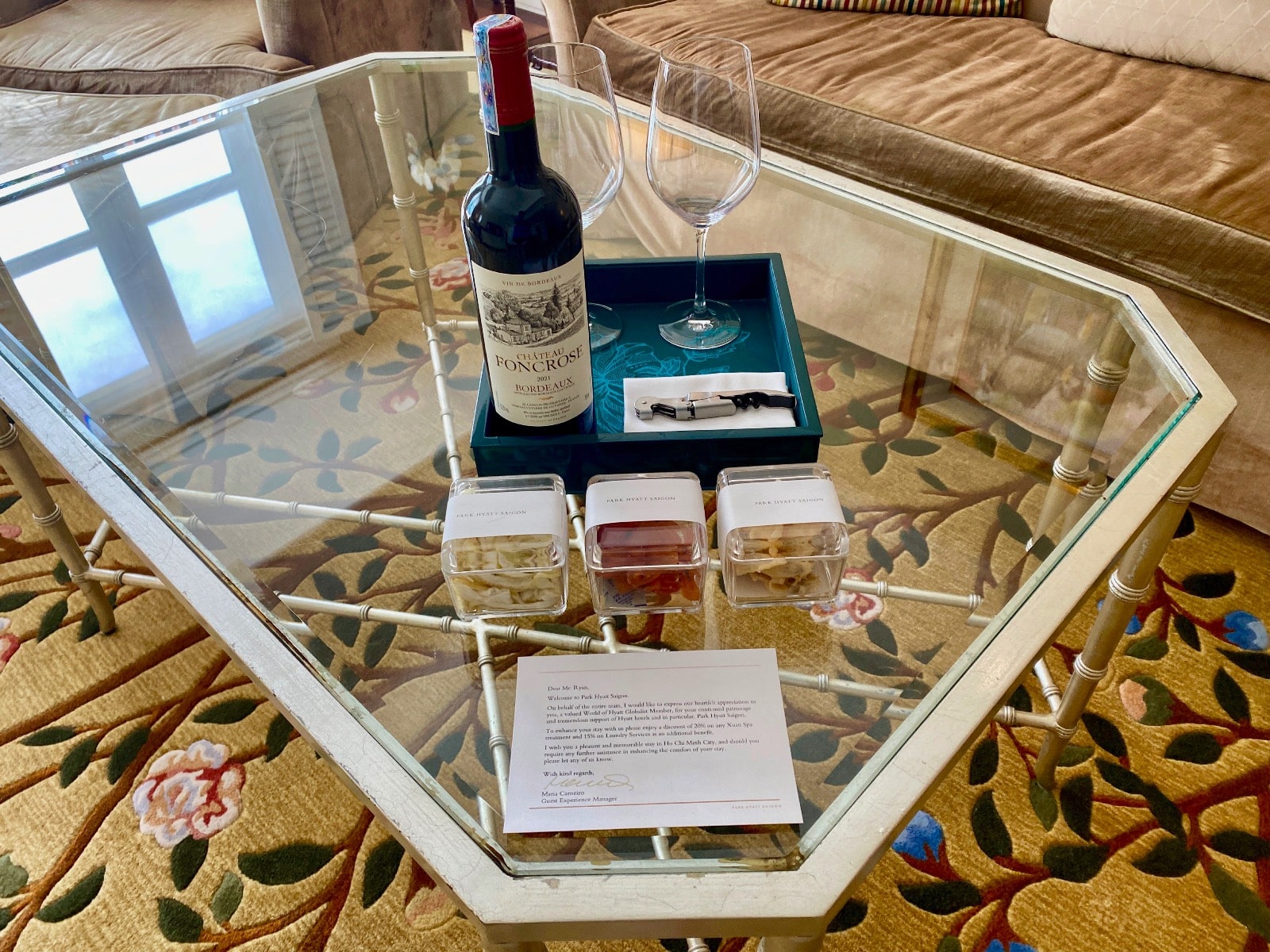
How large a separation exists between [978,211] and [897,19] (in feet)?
1.76

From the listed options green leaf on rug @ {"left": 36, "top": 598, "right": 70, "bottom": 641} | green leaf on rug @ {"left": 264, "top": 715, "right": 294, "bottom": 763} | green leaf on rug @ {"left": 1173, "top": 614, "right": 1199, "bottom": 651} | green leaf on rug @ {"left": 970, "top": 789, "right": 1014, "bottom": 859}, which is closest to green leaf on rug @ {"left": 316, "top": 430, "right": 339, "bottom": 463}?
green leaf on rug @ {"left": 264, "top": 715, "right": 294, "bottom": 763}

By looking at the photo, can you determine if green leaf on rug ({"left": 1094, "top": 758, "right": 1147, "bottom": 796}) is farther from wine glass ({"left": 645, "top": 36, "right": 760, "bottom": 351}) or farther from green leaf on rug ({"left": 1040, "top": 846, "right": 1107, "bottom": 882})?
wine glass ({"left": 645, "top": 36, "right": 760, "bottom": 351})

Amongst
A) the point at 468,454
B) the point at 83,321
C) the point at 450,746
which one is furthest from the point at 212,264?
the point at 450,746

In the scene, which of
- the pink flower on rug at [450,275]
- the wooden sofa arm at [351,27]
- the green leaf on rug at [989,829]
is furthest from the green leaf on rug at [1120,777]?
the wooden sofa arm at [351,27]

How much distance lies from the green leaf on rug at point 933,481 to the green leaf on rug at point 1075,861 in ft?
1.39

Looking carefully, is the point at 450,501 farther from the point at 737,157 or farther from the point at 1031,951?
the point at 1031,951

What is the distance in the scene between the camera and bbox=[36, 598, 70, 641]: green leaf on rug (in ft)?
3.62

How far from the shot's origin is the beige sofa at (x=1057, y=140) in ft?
3.38

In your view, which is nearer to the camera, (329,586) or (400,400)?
(329,586)

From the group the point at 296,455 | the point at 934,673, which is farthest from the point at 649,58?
the point at 934,673

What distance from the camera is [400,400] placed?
817 millimetres

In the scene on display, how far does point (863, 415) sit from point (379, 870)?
2.06 feet

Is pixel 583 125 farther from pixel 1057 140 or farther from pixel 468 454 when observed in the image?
pixel 1057 140

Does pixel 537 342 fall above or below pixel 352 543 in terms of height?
above
